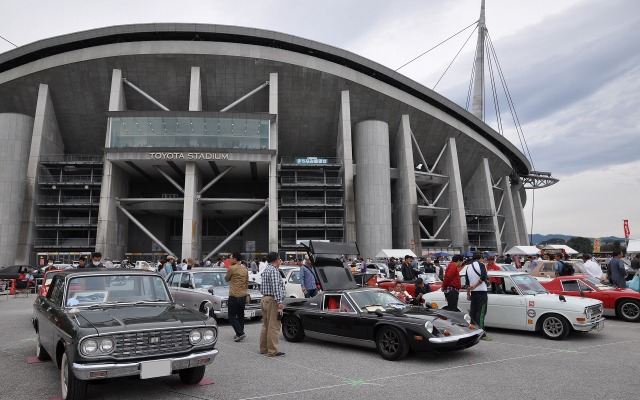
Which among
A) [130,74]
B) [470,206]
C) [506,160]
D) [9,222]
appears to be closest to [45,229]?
[9,222]

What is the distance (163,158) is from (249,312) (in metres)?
30.3

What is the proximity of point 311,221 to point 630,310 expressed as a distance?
1357 inches

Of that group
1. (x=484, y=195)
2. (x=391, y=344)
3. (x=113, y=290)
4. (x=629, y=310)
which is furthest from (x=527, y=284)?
(x=484, y=195)

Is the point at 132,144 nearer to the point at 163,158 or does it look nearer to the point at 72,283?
the point at 163,158

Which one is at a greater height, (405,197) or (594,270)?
(405,197)

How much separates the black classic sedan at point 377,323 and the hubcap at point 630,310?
6.53 m

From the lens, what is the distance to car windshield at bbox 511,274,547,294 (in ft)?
33.2

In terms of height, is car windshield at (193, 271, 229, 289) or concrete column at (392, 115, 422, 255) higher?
concrete column at (392, 115, 422, 255)

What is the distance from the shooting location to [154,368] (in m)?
5.02

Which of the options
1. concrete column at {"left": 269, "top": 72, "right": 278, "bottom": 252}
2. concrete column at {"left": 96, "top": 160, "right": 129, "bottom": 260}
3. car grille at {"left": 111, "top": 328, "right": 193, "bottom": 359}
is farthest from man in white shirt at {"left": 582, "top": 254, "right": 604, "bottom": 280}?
concrete column at {"left": 96, "top": 160, "right": 129, "bottom": 260}

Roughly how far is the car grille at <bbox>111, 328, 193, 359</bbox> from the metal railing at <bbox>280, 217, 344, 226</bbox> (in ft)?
127

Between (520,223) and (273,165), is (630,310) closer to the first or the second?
(273,165)

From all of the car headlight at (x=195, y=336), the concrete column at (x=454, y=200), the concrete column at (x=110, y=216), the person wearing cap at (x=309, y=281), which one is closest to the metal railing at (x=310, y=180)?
the concrete column at (x=454, y=200)

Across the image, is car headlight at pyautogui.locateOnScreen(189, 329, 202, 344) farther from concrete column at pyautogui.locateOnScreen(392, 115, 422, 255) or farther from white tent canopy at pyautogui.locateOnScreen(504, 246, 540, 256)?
concrete column at pyautogui.locateOnScreen(392, 115, 422, 255)
